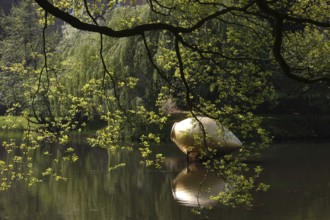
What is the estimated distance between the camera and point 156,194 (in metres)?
15.0

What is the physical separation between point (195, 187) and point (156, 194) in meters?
1.49

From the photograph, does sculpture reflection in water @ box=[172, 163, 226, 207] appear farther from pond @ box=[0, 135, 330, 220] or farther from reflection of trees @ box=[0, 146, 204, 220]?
reflection of trees @ box=[0, 146, 204, 220]

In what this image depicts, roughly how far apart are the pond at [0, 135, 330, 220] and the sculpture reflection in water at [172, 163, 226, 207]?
23 mm

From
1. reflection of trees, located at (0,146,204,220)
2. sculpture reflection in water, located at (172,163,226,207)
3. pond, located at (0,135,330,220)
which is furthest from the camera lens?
sculpture reflection in water, located at (172,163,226,207)

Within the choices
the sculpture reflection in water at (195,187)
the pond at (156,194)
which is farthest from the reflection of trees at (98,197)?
the sculpture reflection in water at (195,187)

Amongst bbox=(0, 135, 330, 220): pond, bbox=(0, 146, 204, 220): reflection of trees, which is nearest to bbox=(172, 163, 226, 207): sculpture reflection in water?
bbox=(0, 135, 330, 220): pond

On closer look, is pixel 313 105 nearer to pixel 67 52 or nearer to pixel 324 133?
pixel 324 133

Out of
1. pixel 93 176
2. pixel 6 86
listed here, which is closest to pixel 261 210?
pixel 93 176

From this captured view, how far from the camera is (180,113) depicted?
87.8 ft

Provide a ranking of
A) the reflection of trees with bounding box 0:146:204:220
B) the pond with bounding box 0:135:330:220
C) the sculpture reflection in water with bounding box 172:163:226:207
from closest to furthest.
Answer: the pond with bounding box 0:135:330:220 < the reflection of trees with bounding box 0:146:204:220 < the sculpture reflection in water with bounding box 172:163:226:207

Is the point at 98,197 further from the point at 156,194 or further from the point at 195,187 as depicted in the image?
the point at 195,187

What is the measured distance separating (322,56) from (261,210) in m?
9.72

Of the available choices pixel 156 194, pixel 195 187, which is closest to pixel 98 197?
pixel 156 194

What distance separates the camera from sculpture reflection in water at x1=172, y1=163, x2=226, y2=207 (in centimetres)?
1394
